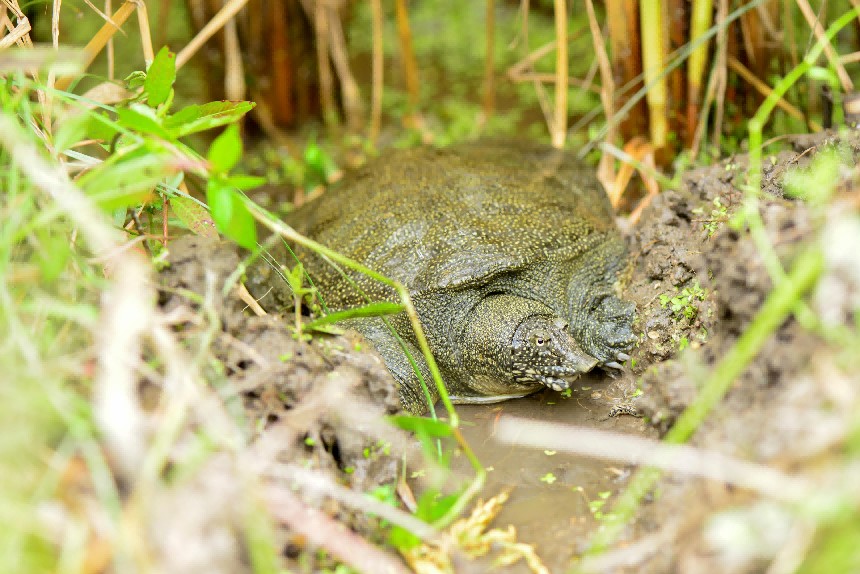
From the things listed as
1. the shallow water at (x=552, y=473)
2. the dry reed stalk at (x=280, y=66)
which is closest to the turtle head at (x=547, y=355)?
the shallow water at (x=552, y=473)

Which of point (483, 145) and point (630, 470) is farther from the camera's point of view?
point (483, 145)

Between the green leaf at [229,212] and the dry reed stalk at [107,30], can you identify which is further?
the dry reed stalk at [107,30]

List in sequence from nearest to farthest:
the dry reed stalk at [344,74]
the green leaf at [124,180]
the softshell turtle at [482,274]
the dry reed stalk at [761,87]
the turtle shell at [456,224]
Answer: the green leaf at [124,180] < the softshell turtle at [482,274] < the turtle shell at [456,224] < the dry reed stalk at [761,87] < the dry reed stalk at [344,74]

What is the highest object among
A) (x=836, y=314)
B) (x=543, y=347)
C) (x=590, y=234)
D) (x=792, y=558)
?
(x=836, y=314)

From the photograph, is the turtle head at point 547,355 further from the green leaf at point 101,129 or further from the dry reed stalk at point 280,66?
the dry reed stalk at point 280,66

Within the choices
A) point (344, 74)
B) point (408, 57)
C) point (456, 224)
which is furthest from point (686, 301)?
point (344, 74)

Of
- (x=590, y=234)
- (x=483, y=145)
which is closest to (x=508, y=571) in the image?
(x=590, y=234)

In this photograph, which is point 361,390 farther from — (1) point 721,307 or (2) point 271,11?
(2) point 271,11
